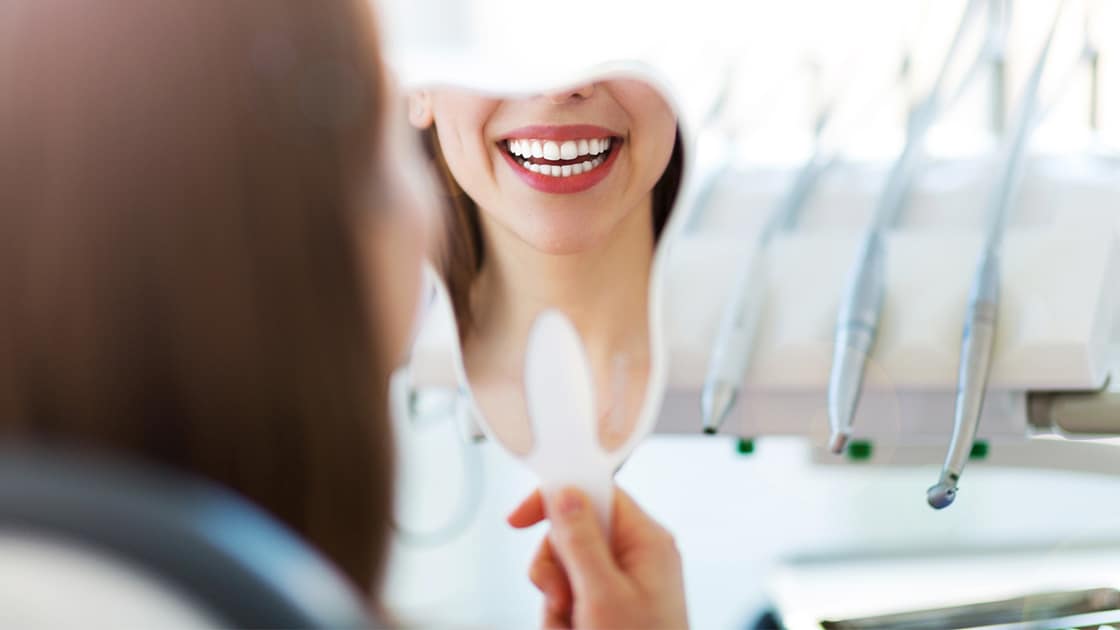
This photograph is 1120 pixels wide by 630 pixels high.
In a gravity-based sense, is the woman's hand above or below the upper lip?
below

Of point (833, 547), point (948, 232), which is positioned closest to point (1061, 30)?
point (948, 232)

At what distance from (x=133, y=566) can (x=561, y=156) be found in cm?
20

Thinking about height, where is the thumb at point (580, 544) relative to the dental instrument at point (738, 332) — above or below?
below

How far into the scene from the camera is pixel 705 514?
1.24 feet

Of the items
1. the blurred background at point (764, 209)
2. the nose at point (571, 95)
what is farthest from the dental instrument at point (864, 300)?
the nose at point (571, 95)

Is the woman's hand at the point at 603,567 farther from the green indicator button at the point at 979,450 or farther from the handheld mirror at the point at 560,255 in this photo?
the green indicator button at the point at 979,450

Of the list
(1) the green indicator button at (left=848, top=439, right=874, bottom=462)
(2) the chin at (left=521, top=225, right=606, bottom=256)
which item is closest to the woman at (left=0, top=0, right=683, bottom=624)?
(2) the chin at (left=521, top=225, right=606, bottom=256)

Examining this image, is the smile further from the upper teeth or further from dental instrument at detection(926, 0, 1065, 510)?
dental instrument at detection(926, 0, 1065, 510)

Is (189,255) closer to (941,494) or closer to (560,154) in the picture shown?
(560,154)

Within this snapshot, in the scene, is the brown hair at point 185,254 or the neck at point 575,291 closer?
the brown hair at point 185,254

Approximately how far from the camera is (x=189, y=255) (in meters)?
0.24

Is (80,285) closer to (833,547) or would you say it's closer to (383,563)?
(383,563)

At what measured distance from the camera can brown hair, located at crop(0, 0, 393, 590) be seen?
0.24 meters

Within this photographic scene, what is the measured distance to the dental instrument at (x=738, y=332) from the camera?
1.19ft
